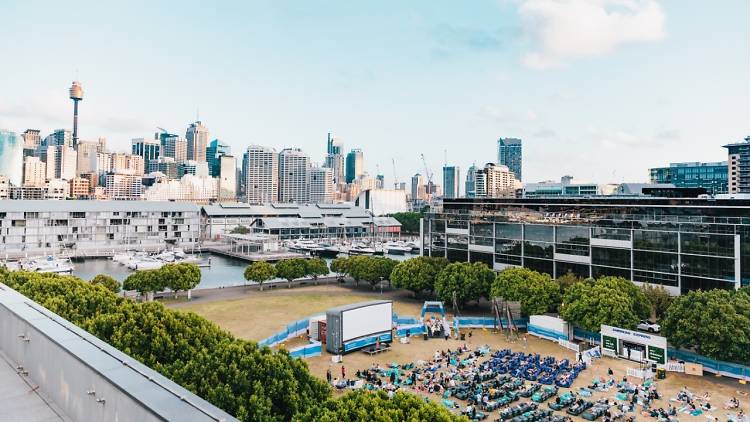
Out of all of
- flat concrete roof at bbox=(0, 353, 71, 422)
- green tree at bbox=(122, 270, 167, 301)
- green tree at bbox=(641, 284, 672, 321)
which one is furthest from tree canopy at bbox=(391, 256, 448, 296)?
flat concrete roof at bbox=(0, 353, 71, 422)

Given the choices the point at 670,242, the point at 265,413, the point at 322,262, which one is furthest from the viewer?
the point at 322,262

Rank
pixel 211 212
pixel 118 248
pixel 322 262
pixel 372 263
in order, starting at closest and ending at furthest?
pixel 372 263 → pixel 322 262 → pixel 118 248 → pixel 211 212

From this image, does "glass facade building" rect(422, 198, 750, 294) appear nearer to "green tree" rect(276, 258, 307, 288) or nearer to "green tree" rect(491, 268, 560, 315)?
"green tree" rect(491, 268, 560, 315)

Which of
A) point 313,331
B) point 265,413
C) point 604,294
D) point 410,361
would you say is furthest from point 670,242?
point 265,413

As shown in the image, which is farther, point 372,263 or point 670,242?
point 372,263

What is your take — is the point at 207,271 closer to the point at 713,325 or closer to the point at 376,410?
the point at 713,325

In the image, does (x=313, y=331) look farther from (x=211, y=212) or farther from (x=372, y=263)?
(x=211, y=212)

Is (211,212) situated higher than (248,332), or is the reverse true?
(211,212)
